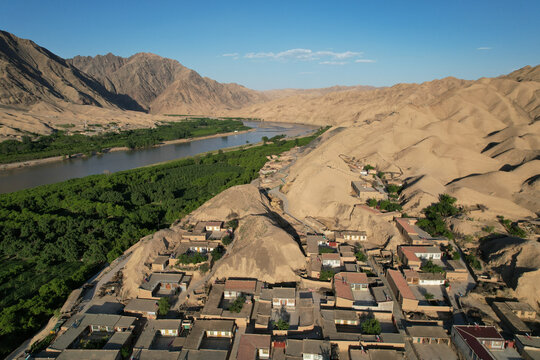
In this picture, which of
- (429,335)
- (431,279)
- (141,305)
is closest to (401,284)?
(431,279)

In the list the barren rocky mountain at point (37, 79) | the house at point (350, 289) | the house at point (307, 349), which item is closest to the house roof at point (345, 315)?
the house at point (350, 289)

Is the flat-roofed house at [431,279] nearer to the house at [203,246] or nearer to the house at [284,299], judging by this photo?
the house at [284,299]

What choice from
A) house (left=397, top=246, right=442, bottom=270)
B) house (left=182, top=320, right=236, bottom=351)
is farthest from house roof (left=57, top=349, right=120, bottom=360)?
house (left=397, top=246, right=442, bottom=270)

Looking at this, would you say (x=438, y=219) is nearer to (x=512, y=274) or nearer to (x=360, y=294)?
(x=512, y=274)

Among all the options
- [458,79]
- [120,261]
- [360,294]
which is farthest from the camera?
[458,79]

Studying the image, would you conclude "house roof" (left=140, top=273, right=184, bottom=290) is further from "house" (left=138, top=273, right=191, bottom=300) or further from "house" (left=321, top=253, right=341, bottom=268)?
"house" (left=321, top=253, right=341, bottom=268)

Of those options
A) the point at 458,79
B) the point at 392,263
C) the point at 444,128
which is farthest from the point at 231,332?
the point at 458,79
